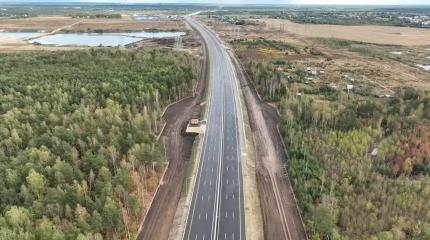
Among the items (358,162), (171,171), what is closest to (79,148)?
(171,171)

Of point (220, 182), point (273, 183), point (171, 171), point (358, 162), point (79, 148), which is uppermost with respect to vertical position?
point (79, 148)

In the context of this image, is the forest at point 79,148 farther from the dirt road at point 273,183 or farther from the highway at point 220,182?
the dirt road at point 273,183

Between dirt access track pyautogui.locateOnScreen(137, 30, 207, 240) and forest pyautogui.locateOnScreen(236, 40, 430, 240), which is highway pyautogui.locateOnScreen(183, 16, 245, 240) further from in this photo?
forest pyautogui.locateOnScreen(236, 40, 430, 240)

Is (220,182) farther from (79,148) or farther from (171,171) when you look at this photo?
(79,148)

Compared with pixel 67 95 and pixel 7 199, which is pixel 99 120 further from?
pixel 7 199

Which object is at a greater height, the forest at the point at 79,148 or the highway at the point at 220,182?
the forest at the point at 79,148

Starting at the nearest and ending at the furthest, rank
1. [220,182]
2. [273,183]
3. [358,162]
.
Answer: [220,182] → [273,183] → [358,162]

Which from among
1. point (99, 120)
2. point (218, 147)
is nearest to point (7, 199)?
point (99, 120)

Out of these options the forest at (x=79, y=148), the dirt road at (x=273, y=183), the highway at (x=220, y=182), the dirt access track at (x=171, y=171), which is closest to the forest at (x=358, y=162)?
the dirt road at (x=273, y=183)
